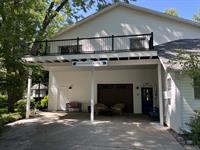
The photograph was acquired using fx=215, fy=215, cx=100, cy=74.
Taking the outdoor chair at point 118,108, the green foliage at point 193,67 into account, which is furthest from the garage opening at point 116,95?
the green foliage at point 193,67

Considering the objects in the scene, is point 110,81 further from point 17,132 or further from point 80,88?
point 17,132

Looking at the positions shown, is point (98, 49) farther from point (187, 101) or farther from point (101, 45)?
point (187, 101)

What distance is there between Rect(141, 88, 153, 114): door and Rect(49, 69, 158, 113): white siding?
301 millimetres

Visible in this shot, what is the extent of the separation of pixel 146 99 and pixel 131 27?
547 cm

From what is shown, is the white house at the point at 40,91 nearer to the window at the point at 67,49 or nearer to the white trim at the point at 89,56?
the window at the point at 67,49

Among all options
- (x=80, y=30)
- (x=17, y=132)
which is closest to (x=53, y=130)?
(x=17, y=132)

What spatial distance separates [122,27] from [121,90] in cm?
478

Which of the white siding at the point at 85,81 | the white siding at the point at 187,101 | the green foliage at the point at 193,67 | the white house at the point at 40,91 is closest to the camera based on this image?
the green foliage at the point at 193,67

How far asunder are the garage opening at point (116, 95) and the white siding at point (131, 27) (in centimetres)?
338

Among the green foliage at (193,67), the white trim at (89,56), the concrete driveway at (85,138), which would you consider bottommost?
the concrete driveway at (85,138)

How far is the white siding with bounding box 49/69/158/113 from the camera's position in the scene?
1628 centimetres

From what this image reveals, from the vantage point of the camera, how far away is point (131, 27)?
1570 centimetres

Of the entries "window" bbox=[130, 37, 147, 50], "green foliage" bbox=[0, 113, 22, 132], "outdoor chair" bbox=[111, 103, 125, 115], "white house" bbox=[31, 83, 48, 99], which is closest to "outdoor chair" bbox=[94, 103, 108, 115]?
"outdoor chair" bbox=[111, 103, 125, 115]

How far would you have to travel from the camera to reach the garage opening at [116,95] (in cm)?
1655
